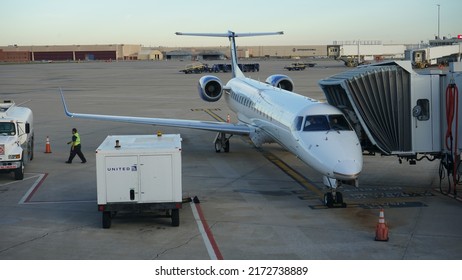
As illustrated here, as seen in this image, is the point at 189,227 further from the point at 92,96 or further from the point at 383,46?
the point at 383,46

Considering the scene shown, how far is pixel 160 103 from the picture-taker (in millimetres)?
51719

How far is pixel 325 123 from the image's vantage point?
Answer: 18359 millimetres

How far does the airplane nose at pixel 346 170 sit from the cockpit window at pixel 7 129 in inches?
478

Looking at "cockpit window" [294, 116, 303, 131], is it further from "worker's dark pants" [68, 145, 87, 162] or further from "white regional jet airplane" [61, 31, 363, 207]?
"worker's dark pants" [68, 145, 87, 162]

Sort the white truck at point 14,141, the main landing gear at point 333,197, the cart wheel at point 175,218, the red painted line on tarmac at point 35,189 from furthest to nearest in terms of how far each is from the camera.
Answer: the white truck at point 14,141 → the red painted line on tarmac at point 35,189 → the main landing gear at point 333,197 → the cart wheel at point 175,218

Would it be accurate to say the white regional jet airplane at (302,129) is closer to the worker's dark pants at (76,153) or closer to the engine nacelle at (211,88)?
the engine nacelle at (211,88)

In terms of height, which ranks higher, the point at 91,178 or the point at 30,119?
the point at 30,119

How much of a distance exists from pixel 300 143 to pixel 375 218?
3350mm

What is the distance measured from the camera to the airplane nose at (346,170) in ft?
54.7

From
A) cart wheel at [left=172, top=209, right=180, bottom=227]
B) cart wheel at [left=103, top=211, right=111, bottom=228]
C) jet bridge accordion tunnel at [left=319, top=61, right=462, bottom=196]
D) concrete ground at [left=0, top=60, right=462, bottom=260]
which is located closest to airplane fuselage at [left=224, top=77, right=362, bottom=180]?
jet bridge accordion tunnel at [left=319, top=61, right=462, bottom=196]

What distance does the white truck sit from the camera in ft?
70.9

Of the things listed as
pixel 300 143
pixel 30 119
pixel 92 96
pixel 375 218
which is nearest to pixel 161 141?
pixel 300 143

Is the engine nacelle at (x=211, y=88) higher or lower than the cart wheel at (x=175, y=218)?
higher

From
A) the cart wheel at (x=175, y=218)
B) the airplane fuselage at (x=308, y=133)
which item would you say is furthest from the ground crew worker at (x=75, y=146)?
the cart wheel at (x=175, y=218)
